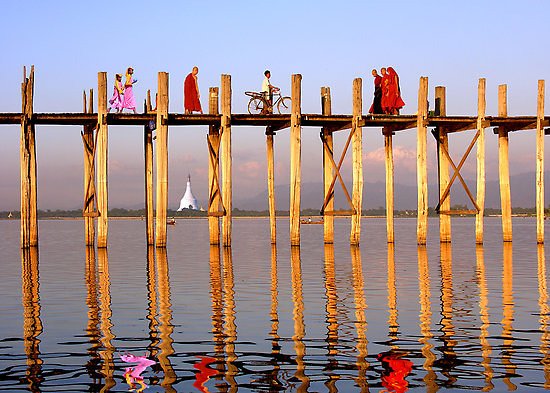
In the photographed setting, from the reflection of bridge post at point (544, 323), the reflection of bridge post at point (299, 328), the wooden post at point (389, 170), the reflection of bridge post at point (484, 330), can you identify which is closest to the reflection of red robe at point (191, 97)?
the wooden post at point (389, 170)

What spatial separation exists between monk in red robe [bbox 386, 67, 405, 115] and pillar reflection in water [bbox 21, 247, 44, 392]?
11798 mm

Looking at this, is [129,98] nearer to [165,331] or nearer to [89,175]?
[89,175]

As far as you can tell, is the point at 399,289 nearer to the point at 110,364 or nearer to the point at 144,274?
the point at 144,274

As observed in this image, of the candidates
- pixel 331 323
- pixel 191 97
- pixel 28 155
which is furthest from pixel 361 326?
pixel 28 155

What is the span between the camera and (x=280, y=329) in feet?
36.8

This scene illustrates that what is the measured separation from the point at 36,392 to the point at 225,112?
19.4 m

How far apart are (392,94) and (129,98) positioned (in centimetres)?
796

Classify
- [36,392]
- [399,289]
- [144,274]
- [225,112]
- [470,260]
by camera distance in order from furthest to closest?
[225,112]
[470,260]
[144,274]
[399,289]
[36,392]

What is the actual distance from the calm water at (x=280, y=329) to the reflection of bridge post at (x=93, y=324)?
2 cm

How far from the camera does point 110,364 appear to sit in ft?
29.6

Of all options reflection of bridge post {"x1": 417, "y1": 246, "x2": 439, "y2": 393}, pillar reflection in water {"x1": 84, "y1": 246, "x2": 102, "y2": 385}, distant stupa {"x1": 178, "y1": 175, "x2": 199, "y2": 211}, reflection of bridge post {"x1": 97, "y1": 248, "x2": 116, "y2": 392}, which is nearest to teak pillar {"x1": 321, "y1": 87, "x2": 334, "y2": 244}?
reflection of bridge post {"x1": 417, "y1": 246, "x2": 439, "y2": 393}

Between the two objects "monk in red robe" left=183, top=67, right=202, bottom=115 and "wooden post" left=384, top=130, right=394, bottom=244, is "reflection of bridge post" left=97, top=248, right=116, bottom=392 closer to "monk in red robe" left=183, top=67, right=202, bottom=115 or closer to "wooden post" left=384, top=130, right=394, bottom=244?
"monk in red robe" left=183, top=67, right=202, bottom=115

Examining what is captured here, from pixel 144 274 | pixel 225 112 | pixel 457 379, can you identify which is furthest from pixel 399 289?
pixel 225 112

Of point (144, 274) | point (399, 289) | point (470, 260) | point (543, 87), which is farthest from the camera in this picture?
point (543, 87)
